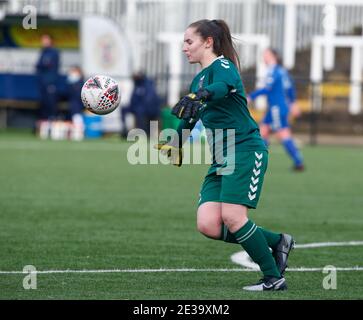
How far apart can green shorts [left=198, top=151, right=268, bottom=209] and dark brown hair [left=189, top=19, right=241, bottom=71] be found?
0.69 meters

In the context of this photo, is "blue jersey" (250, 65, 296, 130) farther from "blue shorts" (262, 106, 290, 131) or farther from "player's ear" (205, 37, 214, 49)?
"player's ear" (205, 37, 214, 49)

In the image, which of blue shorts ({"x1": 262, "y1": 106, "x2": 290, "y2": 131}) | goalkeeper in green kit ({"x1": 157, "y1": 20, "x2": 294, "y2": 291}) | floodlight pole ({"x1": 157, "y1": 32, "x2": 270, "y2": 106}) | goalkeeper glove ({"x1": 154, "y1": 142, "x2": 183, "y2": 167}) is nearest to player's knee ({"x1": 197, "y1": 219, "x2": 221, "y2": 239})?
goalkeeper in green kit ({"x1": 157, "y1": 20, "x2": 294, "y2": 291})

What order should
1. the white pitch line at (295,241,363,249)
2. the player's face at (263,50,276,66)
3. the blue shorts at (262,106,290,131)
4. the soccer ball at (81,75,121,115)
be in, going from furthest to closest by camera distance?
the blue shorts at (262,106,290,131), the player's face at (263,50,276,66), the white pitch line at (295,241,363,249), the soccer ball at (81,75,121,115)

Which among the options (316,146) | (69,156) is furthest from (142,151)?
(316,146)

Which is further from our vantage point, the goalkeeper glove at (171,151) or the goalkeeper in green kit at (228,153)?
the goalkeeper glove at (171,151)

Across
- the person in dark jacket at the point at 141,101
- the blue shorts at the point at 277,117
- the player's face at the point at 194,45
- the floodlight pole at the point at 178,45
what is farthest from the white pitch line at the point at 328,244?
the floodlight pole at the point at 178,45

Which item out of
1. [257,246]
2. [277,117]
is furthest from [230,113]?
[277,117]

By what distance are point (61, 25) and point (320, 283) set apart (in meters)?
22.8

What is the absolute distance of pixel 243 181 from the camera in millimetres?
7332

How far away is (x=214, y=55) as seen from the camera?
7555 millimetres

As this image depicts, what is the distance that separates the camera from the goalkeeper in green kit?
734cm

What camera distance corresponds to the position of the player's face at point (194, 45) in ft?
24.7

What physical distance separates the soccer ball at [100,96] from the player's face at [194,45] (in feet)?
2.39

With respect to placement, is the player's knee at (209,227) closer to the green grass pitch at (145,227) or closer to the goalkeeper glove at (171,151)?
the green grass pitch at (145,227)
